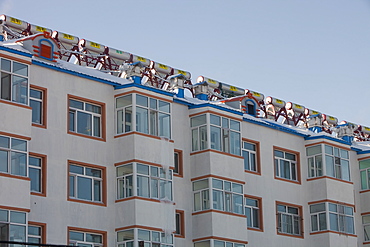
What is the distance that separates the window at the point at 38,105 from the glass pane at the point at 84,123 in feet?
6.14

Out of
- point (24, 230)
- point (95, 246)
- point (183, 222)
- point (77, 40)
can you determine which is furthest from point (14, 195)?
point (77, 40)

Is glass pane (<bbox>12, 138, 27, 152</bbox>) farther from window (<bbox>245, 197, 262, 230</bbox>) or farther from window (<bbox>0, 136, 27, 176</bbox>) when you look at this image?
window (<bbox>245, 197, 262, 230</bbox>)

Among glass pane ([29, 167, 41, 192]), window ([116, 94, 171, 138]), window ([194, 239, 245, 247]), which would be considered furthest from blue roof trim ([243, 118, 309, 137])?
glass pane ([29, 167, 41, 192])

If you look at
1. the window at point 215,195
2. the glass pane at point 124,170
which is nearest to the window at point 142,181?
the glass pane at point 124,170

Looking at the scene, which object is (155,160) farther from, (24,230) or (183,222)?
(24,230)

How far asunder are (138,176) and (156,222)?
2024mm

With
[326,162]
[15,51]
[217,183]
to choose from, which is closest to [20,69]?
[15,51]

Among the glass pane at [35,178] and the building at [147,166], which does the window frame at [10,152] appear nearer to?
the building at [147,166]

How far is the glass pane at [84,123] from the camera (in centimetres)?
3647

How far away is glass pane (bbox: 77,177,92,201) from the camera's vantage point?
35625 millimetres

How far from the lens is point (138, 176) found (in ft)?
120

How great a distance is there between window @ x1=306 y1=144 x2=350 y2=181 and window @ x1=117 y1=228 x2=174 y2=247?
39.6ft

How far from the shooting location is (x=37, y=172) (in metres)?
34.3

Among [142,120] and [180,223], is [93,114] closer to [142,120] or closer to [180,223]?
[142,120]
